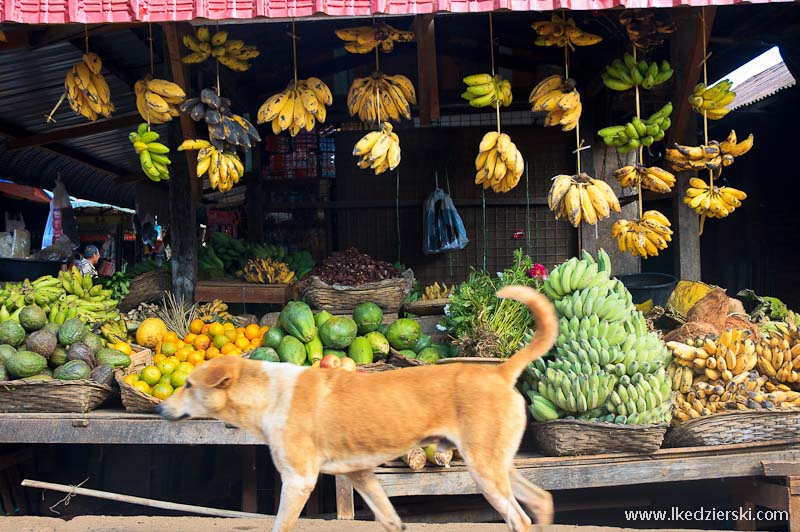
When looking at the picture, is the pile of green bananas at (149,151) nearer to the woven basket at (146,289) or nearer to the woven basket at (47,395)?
the woven basket at (146,289)

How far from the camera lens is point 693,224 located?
6.11 meters

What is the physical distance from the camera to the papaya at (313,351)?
5.60m

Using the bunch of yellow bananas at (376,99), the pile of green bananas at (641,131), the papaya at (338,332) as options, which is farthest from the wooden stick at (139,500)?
the pile of green bananas at (641,131)

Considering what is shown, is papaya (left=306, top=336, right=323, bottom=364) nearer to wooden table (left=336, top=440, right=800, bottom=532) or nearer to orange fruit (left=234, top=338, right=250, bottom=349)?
orange fruit (left=234, top=338, right=250, bottom=349)

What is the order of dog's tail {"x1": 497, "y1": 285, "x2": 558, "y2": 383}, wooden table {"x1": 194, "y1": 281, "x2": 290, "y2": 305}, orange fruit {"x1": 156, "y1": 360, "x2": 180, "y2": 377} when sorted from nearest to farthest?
dog's tail {"x1": 497, "y1": 285, "x2": 558, "y2": 383}, orange fruit {"x1": 156, "y1": 360, "x2": 180, "y2": 377}, wooden table {"x1": 194, "y1": 281, "x2": 290, "y2": 305}

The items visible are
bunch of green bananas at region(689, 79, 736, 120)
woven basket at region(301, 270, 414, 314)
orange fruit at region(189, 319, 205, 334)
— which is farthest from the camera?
woven basket at region(301, 270, 414, 314)

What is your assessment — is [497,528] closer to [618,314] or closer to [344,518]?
[344,518]

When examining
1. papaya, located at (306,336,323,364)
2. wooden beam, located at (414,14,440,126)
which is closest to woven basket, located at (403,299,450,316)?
papaya, located at (306,336,323,364)

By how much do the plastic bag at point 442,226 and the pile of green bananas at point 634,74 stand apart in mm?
2101

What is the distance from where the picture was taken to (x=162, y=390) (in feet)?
16.6

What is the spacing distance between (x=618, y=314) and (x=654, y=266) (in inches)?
238

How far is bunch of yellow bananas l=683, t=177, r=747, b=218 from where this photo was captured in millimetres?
5828

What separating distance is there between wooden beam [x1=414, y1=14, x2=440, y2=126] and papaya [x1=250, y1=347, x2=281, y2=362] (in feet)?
7.92

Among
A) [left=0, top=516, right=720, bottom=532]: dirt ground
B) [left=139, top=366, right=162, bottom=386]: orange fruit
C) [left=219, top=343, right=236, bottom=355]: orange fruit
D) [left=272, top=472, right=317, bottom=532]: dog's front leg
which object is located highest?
[left=219, top=343, right=236, bottom=355]: orange fruit
